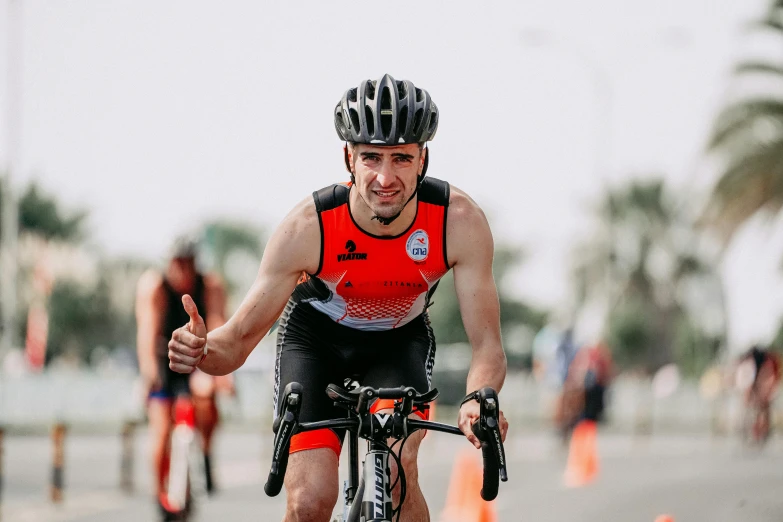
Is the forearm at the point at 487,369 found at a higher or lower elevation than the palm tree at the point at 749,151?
lower

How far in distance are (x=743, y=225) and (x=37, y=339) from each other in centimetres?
2827

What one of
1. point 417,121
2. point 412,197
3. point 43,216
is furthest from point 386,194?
point 43,216

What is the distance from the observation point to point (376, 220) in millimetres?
5543

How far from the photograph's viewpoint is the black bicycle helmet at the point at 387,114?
5285 mm

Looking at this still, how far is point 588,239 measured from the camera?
169ft

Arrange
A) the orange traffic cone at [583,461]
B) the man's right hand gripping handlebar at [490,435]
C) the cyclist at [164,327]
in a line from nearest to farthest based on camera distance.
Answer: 1. the man's right hand gripping handlebar at [490,435]
2. the cyclist at [164,327]
3. the orange traffic cone at [583,461]

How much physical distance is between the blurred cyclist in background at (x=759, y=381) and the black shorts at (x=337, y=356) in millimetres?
19181

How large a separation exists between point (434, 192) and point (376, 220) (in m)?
0.34

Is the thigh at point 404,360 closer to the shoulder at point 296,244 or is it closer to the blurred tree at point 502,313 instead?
the shoulder at point 296,244

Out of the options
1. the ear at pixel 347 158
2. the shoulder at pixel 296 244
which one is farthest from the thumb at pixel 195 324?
the ear at pixel 347 158

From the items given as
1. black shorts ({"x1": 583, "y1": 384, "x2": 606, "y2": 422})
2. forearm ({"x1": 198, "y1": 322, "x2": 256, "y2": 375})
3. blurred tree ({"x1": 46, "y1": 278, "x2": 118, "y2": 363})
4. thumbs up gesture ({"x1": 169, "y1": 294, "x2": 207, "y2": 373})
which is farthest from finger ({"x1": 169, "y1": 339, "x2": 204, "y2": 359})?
blurred tree ({"x1": 46, "y1": 278, "x2": 118, "y2": 363})

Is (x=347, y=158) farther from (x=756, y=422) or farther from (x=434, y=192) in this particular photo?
(x=756, y=422)

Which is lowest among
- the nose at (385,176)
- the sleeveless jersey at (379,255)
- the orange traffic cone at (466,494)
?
the orange traffic cone at (466,494)

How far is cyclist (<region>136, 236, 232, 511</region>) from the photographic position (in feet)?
33.8
